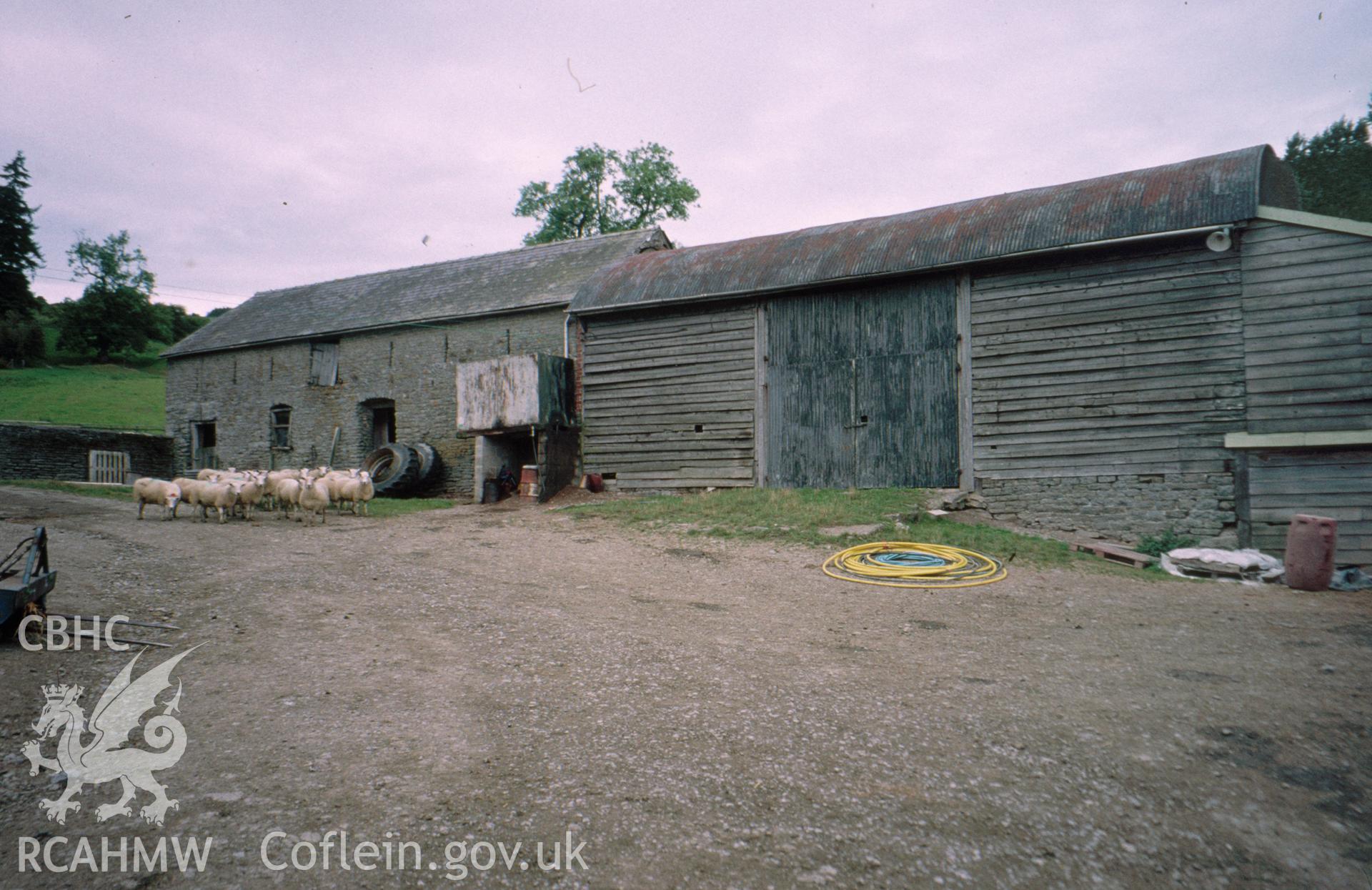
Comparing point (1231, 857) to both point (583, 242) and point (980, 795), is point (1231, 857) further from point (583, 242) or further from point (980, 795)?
point (583, 242)

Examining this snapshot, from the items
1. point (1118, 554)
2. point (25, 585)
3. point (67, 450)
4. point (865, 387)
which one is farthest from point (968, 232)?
point (67, 450)

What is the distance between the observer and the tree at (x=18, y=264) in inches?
1640

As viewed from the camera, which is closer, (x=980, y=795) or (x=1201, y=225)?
(x=980, y=795)

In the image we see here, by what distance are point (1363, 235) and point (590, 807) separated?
41.9 feet

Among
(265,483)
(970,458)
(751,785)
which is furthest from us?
(265,483)

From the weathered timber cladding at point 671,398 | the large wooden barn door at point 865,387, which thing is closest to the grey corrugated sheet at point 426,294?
the weathered timber cladding at point 671,398

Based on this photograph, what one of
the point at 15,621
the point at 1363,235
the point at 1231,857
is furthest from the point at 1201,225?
the point at 15,621

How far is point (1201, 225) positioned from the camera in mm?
10336

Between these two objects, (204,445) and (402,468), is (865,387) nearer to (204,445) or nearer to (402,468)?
(402,468)

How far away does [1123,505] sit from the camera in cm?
1091

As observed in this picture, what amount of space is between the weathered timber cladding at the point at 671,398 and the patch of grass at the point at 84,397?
22.2 meters

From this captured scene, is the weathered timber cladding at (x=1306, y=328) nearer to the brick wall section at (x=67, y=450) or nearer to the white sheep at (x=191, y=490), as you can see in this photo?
the white sheep at (x=191, y=490)

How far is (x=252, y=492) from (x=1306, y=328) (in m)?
17.3

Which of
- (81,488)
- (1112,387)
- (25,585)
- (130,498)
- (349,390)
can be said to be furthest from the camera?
(349,390)
